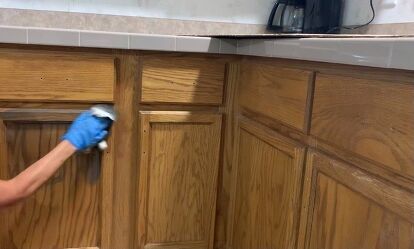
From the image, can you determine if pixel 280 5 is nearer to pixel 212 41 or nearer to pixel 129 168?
pixel 212 41

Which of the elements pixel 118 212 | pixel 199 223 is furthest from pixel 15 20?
pixel 199 223

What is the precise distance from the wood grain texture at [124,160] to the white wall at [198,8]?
56 centimetres

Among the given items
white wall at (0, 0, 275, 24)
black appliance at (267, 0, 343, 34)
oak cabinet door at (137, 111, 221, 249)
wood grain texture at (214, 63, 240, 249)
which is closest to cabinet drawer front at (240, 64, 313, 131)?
wood grain texture at (214, 63, 240, 249)

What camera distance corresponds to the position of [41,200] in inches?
51.5

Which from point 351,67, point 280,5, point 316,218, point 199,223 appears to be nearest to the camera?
point 351,67

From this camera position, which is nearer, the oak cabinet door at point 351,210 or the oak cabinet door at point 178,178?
the oak cabinet door at point 351,210

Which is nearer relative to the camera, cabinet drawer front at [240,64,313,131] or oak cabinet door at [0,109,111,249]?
cabinet drawer front at [240,64,313,131]

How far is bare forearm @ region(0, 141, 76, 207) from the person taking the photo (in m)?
0.95

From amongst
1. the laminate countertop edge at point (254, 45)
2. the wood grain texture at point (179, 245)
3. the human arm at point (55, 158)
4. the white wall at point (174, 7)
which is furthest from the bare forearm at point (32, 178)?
the white wall at point (174, 7)

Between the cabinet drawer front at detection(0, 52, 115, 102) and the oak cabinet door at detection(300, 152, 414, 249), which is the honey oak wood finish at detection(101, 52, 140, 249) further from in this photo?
the oak cabinet door at detection(300, 152, 414, 249)

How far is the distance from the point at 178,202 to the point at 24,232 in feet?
1.48

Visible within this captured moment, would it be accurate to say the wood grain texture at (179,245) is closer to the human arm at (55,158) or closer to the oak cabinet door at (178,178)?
the oak cabinet door at (178,178)

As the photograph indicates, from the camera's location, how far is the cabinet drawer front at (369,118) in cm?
70

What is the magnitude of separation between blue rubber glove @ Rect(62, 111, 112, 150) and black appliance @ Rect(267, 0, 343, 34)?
848mm
